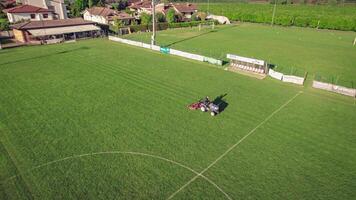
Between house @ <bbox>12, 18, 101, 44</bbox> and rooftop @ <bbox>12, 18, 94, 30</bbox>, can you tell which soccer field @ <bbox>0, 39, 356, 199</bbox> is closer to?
house @ <bbox>12, 18, 101, 44</bbox>

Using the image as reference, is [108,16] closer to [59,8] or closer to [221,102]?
[59,8]

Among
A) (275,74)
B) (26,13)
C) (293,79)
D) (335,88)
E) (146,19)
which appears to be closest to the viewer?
(335,88)

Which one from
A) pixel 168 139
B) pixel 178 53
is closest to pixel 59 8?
pixel 178 53

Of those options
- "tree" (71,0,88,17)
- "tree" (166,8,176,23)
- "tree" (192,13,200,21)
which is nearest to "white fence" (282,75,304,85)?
"tree" (166,8,176,23)

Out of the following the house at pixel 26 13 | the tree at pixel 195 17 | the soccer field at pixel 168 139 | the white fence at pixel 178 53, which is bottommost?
the soccer field at pixel 168 139

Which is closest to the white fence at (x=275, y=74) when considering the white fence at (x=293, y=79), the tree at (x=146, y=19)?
→ the white fence at (x=293, y=79)

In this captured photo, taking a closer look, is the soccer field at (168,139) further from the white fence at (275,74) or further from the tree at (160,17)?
the tree at (160,17)
